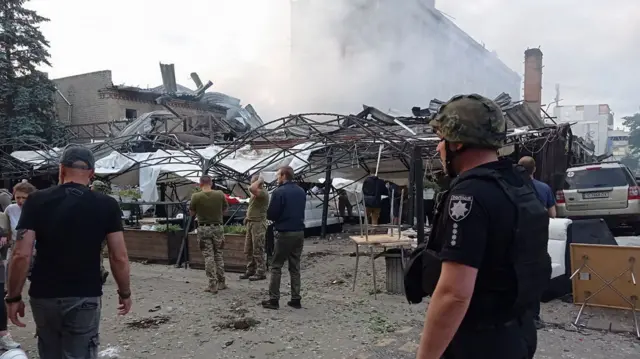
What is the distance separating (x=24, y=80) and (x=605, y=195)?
880 inches

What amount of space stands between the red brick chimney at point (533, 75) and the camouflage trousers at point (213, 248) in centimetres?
1806

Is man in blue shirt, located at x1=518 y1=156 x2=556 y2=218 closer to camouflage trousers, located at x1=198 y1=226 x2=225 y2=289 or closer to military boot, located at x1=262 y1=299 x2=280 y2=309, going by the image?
military boot, located at x1=262 y1=299 x2=280 y2=309

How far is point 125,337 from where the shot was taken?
5492mm

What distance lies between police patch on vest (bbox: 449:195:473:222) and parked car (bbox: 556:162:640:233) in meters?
11.0

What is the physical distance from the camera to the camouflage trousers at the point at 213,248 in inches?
301

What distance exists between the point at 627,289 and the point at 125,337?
5538 millimetres

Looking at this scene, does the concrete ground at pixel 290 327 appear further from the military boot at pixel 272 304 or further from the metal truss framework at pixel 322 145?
the metal truss framework at pixel 322 145

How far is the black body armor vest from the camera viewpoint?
1839 mm

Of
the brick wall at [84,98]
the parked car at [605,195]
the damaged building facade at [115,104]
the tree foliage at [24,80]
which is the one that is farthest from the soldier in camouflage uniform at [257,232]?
the brick wall at [84,98]

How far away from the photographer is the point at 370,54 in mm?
28109

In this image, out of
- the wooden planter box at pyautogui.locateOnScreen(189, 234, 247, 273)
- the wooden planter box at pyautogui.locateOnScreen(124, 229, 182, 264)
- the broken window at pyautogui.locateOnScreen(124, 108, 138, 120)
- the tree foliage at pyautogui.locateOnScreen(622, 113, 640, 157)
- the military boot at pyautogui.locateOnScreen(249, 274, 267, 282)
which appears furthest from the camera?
the tree foliage at pyautogui.locateOnScreen(622, 113, 640, 157)

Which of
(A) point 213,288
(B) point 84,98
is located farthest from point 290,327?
(B) point 84,98

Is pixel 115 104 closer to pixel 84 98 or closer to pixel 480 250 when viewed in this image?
pixel 84 98

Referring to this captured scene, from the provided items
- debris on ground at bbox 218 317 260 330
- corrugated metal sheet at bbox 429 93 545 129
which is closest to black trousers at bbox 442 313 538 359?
debris on ground at bbox 218 317 260 330
